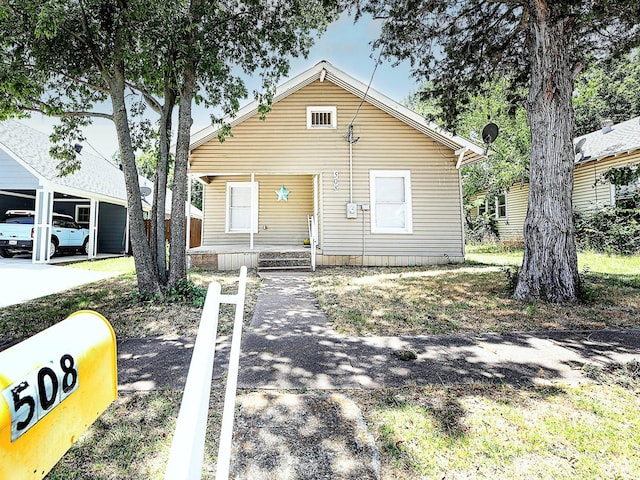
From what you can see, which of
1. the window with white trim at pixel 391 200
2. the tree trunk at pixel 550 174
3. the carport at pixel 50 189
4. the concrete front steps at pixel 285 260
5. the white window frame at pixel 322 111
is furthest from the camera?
the carport at pixel 50 189

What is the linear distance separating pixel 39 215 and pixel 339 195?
33.3 ft

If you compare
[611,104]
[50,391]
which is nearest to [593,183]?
[611,104]

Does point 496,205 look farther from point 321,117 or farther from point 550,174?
point 550,174

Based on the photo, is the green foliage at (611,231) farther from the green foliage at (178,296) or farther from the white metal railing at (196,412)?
the white metal railing at (196,412)

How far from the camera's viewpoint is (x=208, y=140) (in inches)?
427

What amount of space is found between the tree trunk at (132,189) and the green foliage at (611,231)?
14969 mm

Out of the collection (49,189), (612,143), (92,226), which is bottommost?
(92,226)

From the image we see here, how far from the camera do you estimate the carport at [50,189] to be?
443 inches

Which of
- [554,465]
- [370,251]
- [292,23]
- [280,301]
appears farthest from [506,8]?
[554,465]

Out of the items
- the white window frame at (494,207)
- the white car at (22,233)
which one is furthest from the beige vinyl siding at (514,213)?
the white car at (22,233)

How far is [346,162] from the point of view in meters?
11.0

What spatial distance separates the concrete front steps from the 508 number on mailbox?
901cm

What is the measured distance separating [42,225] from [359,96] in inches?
458

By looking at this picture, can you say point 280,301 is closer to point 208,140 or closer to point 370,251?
point 370,251
